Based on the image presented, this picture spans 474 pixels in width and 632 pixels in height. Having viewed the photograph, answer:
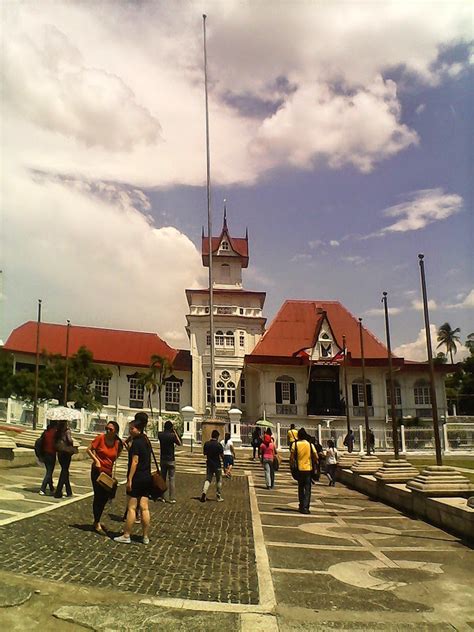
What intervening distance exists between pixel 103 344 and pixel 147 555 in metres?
43.9

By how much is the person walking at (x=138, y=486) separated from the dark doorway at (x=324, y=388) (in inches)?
1354

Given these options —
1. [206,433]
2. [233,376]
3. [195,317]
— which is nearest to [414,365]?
[233,376]

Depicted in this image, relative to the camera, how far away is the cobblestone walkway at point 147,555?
5.29 m

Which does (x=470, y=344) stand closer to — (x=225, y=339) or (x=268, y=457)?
(x=225, y=339)

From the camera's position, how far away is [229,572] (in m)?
6.00

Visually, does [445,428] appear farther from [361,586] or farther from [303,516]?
[361,586]

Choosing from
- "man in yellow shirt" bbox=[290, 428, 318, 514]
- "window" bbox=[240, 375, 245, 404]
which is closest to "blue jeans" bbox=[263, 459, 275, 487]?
"man in yellow shirt" bbox=[290, 428, 318, 514]

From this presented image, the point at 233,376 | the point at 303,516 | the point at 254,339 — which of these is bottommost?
the point at 303,516

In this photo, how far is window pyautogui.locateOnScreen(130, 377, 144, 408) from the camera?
46562 mm

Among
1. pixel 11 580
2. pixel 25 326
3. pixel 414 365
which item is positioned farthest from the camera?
pixel 25 326

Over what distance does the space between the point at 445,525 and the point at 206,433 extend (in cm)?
1930

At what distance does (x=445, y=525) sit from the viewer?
905 centimetres

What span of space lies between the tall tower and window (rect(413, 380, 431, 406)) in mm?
13848

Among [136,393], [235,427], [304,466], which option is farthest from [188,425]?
[304,466]
